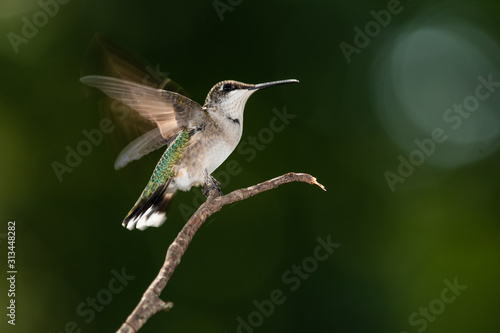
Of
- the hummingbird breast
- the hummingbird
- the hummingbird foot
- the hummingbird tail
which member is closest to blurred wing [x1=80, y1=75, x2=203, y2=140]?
the hummingbird

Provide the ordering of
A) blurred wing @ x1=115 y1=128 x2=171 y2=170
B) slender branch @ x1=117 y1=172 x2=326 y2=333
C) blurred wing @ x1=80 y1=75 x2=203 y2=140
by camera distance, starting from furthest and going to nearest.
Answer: blurred wing @ x1=115 y1=128 x2=171 y2=170
blurred wing @ x1=80 y1=75 x2=203 y2=140
slender branch @ x1=117 y1=172 x2=326 y2=333

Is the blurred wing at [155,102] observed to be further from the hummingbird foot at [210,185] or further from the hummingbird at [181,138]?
the hummingbird foot at [210,185]

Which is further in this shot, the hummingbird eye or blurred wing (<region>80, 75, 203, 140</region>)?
the hummingbird eye

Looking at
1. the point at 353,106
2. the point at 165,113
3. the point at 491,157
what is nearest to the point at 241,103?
the point at 165,113

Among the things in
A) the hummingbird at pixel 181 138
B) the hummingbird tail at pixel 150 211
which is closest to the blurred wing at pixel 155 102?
the hummingbird at pixel 181 138

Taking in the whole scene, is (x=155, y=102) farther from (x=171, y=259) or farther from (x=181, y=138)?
(x=171, y=259)

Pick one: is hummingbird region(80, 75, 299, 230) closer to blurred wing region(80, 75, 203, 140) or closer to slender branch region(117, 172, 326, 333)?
blurred wing region(80, 75, 203, 140)

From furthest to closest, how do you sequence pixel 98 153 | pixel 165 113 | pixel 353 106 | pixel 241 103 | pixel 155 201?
pixel 353 106 → pixel 98 153 → pixel 155 201 → pixel 241 103 → pixel 165 113

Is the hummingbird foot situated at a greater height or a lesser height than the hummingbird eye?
lesser

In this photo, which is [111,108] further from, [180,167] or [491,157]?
[491,157]
